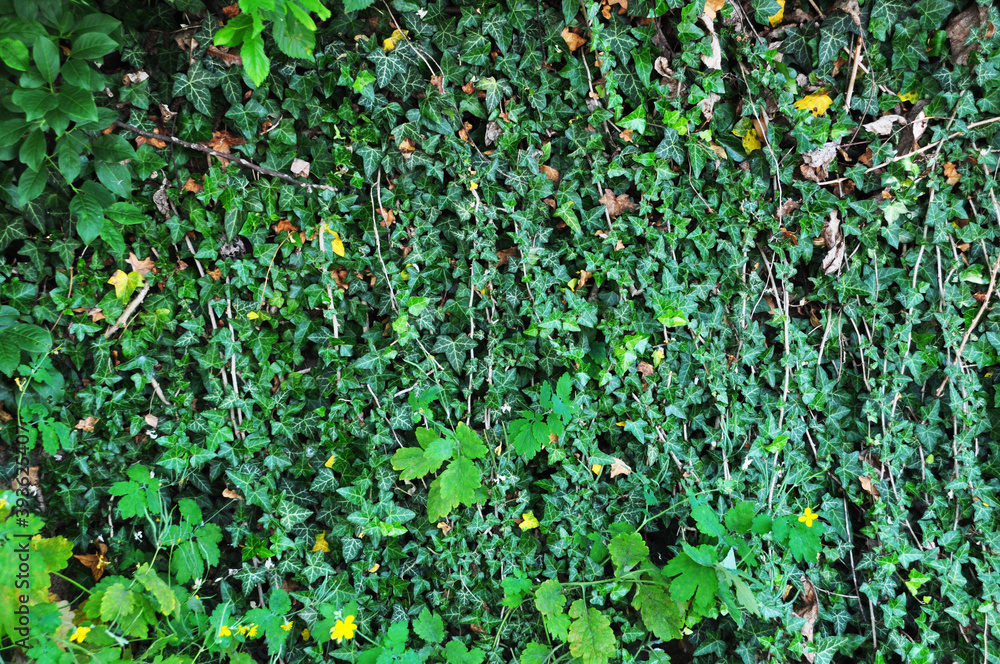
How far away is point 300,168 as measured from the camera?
6.97ft

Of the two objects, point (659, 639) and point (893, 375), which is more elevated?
point (893, 375)

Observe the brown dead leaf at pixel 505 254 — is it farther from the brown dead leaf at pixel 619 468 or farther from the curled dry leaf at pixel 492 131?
the brown dead leaf at pixel 619 468

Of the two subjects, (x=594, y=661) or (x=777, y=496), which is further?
(x=777, y=496)

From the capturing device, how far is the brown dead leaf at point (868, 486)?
220 centimetres

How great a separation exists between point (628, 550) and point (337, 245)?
1.46m

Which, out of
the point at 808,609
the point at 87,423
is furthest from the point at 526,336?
the point at 87,423

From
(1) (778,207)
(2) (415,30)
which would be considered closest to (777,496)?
(1) (778,207)

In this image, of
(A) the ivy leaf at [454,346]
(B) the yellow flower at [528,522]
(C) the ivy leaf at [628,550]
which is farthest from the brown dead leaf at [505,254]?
(C) the ivy leaf at [628,550]

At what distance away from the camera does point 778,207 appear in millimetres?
2174

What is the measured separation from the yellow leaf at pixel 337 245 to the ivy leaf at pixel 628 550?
1375 mm

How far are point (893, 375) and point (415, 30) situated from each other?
2.06m

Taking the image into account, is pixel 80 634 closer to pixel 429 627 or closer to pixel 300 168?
pixel 429 627

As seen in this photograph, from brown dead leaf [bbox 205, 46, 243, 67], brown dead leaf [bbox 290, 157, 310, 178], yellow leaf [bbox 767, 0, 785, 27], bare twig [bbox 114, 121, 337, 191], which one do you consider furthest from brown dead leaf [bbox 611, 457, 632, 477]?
brown dead leaf [bbox 205, 46, 243, 67]

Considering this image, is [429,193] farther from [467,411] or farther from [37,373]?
[37,373]
